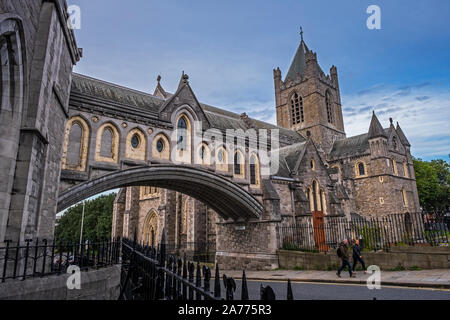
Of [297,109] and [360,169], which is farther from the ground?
[297,109]

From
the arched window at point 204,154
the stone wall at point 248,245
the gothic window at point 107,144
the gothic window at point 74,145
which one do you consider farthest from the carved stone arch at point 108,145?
the stone wall at point 248,245

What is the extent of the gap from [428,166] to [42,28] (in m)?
53.3

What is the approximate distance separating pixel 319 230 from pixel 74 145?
50.5 feet

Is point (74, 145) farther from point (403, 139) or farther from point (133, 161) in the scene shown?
point (403, 139)

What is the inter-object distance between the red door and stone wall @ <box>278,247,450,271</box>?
322cm

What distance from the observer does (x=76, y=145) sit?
36.5 feet

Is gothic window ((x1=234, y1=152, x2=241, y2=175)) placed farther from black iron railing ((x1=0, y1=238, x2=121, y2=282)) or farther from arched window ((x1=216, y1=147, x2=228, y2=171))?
black iron railing ((x1=0, y1=238, x2=121, y2=282))

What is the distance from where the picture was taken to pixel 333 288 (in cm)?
905

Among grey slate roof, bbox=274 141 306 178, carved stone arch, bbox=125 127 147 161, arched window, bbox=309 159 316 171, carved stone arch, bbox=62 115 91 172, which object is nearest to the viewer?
carved stone arch, bbox=62 115 91 172

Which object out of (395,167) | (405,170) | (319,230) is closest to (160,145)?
(319,230)

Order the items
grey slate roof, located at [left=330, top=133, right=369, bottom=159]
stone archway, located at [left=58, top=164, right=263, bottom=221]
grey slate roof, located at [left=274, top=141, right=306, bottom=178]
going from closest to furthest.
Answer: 1. stone archway, located at [left=58, top=164, right=263, bottom=221]
2. grey slate roof, located at [left=274, top=141, right=306, bottom=178]
3. grey slate roof, located at [left=330, top=133, right=369, bottom=159]

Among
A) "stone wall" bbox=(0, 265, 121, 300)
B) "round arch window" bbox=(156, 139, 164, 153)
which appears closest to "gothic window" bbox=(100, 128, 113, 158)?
"round arch window" bbox=(156, 139, 164, 153)

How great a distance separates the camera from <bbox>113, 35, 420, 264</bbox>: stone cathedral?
775 inches
